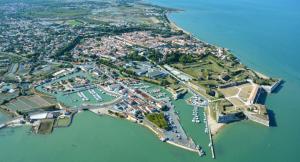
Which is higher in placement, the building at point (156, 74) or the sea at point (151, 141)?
the building at point (156, 74)

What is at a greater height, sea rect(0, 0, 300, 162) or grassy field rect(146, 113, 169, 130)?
grassy field rect(146, 113, 169, 130)

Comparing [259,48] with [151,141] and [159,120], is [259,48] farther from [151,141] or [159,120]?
[151,141]

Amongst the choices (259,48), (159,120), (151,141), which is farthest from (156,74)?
(259,48)

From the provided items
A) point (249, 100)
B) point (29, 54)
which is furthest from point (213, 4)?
point (249, 100)

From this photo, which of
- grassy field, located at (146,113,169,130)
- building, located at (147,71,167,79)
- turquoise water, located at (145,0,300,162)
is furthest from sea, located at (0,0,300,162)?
building, located at (147,71,167,79)

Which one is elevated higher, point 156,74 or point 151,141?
point 156,74

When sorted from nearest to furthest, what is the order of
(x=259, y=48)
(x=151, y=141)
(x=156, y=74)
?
(x=151, y=141), (x=156, y=74), (x=259, y=48)

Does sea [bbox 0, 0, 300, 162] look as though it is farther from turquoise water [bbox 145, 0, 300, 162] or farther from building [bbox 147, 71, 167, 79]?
building [bbox 147, 71, 167, 79]

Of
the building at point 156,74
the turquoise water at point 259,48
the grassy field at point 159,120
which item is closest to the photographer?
the turquoise water at point 259,48

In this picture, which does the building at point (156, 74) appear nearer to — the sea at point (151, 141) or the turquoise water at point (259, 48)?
the sea at point (151, 141)

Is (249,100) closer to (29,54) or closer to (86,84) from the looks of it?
(86,84)

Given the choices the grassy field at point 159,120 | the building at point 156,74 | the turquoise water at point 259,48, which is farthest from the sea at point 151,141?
the building at point 156,74
